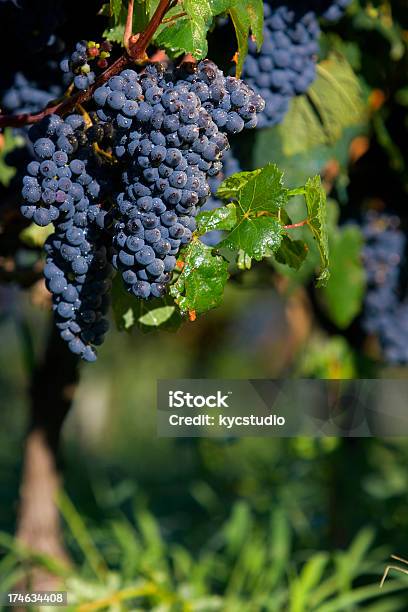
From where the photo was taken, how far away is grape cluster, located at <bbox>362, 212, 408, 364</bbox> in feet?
6.02

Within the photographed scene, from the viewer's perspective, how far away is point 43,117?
934 millimetres

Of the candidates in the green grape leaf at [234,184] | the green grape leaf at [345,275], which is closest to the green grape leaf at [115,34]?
the green grape leaf at [234,184]

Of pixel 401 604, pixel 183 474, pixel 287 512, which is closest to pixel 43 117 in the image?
pixel 401 604

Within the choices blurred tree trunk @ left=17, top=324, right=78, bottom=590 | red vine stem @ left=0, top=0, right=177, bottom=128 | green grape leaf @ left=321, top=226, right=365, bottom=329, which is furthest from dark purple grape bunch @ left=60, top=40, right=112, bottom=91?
blurred tree trunk @ left=17, top=324, right=78, bottom=590

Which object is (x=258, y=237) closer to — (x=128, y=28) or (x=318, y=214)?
(x=318, y=214)

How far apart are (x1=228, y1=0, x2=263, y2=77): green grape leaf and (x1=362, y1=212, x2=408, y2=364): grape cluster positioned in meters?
0.99

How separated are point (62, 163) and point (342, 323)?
1087 mm

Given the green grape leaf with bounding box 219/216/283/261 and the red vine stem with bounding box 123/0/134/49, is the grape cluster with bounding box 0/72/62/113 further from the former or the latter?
the green grape leaf with bounding box 219/216/283/261

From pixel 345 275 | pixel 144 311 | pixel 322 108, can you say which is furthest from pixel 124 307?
pixel 345 275

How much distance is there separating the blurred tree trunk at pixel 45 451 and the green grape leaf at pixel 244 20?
114 cm

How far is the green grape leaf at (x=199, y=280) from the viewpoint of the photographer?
863 mm

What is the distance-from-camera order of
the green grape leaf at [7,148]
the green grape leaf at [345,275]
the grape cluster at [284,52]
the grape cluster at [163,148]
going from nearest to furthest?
the grape cluster at [163,148], the grape cluster at [284,52], the green grape leaf at [7,148], the green grape leaf at [345,275]

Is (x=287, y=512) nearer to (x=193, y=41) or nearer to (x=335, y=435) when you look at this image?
(x=335, y=435)

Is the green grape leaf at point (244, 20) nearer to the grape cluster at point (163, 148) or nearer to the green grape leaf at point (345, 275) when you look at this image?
the grape cluster at point (163, 148)
